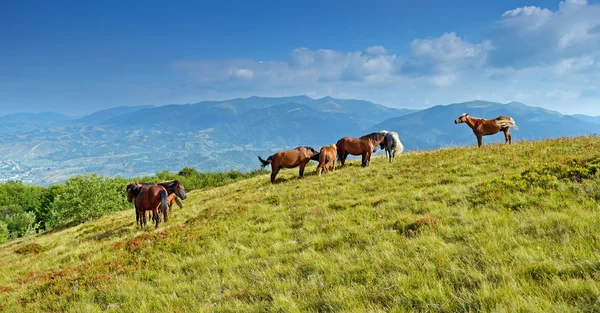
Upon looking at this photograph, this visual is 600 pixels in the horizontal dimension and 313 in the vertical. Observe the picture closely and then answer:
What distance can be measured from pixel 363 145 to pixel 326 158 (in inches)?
108

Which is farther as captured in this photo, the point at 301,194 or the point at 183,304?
the point at 301,194

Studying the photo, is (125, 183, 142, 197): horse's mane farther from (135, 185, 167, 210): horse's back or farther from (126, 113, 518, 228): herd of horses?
(135, 185, 167, 210): horse's back

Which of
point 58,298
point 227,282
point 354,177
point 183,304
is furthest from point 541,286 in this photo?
point 354,177

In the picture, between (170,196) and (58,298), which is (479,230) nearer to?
(58,298)

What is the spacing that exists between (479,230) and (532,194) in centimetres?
299

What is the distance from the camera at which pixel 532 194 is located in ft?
26.2

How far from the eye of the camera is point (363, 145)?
1981 centimetres

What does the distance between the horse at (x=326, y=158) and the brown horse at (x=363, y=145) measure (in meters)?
0.71

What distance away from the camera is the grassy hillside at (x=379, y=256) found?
445cm

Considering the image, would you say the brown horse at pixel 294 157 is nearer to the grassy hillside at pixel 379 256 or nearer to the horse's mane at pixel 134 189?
the grassy hillside at pixel 379 256

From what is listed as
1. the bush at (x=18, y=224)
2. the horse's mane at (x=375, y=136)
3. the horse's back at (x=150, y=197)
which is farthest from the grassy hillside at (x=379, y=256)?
the bush at (x=18, y=224)

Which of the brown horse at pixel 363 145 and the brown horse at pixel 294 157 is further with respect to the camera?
the brown horse at pixel 363 145

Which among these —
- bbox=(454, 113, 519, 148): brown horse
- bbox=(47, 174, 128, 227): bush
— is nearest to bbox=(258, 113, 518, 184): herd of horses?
bbox=(454, 113, 519, 148): brown horse

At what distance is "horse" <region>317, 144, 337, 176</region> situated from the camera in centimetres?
1934
